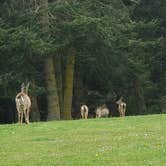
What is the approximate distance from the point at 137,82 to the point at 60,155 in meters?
34.1

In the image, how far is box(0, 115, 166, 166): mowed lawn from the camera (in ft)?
45.9

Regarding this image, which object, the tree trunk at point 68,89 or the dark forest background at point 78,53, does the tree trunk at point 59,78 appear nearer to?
the dark forest background at point 78,53

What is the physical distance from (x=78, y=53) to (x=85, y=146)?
85.4 feet

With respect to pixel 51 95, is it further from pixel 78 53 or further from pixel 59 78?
pixel 59 78

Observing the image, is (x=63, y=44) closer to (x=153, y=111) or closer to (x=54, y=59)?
(x=54, y=59)

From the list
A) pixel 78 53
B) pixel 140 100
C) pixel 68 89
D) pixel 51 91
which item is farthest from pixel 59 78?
pixel 140 100

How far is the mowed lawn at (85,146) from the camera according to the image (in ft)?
45.9

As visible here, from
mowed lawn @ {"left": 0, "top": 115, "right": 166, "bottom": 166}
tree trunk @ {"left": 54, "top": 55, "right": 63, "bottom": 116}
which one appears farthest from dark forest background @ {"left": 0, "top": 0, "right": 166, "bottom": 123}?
mowed lawn @ {"left": 0, "top": 115, "right": 166, "bottom": 166}

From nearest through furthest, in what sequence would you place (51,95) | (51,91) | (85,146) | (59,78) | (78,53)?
(85,146)
(51,91)
(51,95)
(78,53)
(59,78)

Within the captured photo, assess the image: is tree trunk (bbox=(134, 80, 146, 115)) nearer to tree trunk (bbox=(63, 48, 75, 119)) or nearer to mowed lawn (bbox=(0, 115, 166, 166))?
tree trunk (bbox=(63, 48, 75, 119))

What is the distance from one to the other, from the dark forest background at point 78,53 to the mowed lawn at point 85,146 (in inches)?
606

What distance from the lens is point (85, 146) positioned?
16750 millimetres

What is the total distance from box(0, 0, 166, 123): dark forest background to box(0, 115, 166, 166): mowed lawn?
15.4 meters

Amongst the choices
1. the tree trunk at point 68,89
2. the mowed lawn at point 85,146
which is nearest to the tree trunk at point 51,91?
the tree trunk at point 68,89
